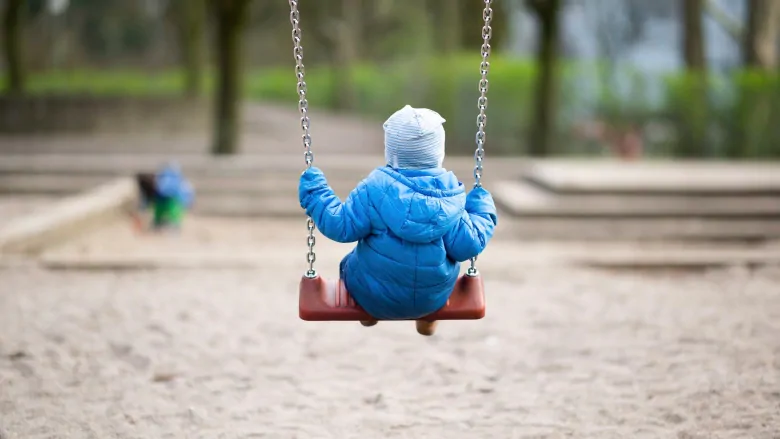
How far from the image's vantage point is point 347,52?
69.8 ft

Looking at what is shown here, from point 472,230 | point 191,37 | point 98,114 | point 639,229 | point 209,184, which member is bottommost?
point 639,229

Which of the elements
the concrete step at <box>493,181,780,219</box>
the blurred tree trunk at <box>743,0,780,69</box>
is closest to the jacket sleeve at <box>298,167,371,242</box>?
the concrete step at <box>493,181,780,219</box>

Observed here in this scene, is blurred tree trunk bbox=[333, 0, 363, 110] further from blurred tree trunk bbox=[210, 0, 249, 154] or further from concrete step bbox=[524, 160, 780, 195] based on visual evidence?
concrete step bbox=[524, 160, 780, 195]

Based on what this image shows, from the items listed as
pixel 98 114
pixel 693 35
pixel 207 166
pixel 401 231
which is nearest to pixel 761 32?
pixel 693 35

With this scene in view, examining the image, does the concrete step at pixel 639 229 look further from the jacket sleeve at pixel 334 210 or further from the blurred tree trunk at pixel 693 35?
the blurred tree trunk at pixel 693 35

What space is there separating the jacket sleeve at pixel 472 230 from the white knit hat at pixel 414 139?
0.80ft

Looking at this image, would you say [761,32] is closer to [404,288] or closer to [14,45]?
[14,45]

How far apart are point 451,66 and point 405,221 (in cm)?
1598

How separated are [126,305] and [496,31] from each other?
15.0m

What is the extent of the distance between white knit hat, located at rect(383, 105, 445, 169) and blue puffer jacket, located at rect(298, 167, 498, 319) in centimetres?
4

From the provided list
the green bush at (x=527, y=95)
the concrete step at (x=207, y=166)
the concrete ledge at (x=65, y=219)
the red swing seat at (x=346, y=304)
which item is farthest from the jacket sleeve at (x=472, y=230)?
the green bush at (x=527, y=95)

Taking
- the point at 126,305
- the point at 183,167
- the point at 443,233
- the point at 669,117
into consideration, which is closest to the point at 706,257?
the point at 126,305

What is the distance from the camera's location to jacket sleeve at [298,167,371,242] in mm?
3373

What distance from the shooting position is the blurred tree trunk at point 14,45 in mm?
17938
